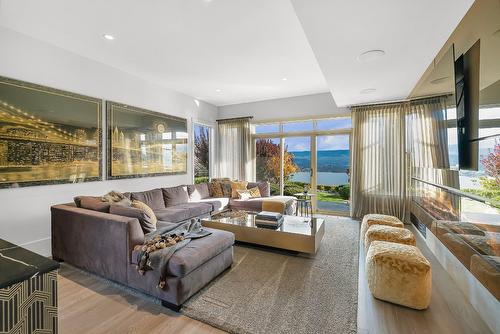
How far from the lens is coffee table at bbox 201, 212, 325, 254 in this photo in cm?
298

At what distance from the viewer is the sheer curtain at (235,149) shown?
6.23 meters

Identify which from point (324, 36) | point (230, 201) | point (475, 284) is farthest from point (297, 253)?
point (324, 36)

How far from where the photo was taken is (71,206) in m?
2.81

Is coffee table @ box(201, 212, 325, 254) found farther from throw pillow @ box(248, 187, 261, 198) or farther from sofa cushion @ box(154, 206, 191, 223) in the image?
throw pillow @ box(248, 187, 261, 198)

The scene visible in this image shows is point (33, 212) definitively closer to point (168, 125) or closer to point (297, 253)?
point (168, 125)

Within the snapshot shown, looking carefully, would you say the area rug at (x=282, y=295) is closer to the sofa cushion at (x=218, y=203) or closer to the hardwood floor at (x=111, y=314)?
the hardwood floor at (x=111, y=314)

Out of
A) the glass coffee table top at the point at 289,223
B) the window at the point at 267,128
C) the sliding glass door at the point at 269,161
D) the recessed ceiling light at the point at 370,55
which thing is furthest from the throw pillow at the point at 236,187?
the recessed ceiling light at the point at 370,55

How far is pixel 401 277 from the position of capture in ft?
6.73

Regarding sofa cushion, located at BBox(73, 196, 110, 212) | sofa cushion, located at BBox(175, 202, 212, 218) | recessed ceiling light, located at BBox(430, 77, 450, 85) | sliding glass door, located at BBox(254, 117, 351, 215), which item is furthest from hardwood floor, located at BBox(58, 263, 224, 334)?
sliding glass door, located at BBox(254, 117, 351, 215)

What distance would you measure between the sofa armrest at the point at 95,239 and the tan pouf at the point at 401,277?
2228 mm

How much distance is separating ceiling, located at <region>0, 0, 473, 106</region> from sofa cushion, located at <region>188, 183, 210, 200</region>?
2.27 metres

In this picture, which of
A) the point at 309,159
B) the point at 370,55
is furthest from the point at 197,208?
the point at 370,55

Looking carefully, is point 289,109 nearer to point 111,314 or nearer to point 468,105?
point 468,105

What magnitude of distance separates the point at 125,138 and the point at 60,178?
118 centimetres
